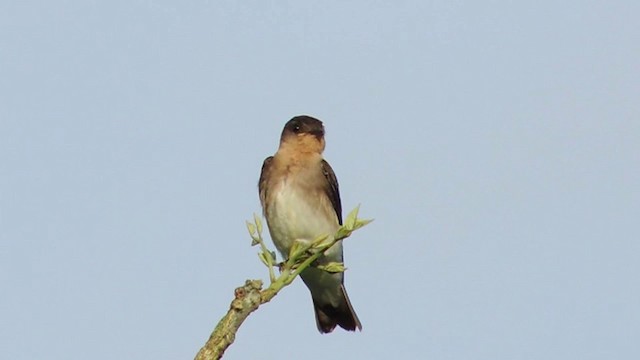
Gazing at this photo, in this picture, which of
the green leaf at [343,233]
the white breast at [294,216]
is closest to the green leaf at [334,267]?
the green leaf at [343,233]

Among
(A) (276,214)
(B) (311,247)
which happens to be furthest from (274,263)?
(A) (276,214)

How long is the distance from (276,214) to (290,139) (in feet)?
2.71

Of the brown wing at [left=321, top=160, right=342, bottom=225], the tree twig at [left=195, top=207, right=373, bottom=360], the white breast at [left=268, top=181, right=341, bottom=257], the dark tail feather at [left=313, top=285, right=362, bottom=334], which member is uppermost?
the brown wing at [left=321, top=160, right=342, bottom=225]

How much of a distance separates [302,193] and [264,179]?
0.49 metres

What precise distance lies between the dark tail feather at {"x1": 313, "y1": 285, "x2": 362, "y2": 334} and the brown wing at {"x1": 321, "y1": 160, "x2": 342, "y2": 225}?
0.97 meters

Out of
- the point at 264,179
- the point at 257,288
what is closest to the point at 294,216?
the point at 264,179

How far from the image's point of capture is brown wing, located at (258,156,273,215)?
10.8 metres

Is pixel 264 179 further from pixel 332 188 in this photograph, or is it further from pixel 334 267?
pixel 334 267

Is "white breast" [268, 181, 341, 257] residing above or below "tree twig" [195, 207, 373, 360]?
above

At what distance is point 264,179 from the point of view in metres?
10.9

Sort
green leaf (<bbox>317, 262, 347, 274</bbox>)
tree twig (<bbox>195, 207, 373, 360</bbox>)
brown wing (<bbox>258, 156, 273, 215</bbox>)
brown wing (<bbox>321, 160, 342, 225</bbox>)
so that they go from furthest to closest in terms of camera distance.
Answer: brown wing (<bbox>321, 160, 342, 225</bbox>) < brown wing (<bbox>258, 156, 273, 215</bbox>) < green leaf (<bbox>317, 262, 347, 274</bbox>) < tree twig (<bbox>195, 207, 373, 360</bbox>)

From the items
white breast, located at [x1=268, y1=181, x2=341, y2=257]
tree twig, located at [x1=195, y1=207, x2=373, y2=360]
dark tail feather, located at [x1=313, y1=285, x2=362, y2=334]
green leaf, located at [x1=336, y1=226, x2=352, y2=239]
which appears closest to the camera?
tree twig, located at [x1=195, y1=207, x2=373, y2=360]

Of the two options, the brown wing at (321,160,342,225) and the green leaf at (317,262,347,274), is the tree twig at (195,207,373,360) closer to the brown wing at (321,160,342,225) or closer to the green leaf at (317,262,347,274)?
the green leaf at (317,262,347,274)

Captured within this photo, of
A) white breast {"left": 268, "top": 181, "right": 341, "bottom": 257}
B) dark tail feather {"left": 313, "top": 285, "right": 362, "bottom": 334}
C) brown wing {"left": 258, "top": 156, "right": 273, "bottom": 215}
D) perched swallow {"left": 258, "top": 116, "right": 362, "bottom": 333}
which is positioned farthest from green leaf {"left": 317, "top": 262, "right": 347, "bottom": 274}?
dark tail feather {"left": 313, "top": 285, "right": 362, "bottom": 334}
